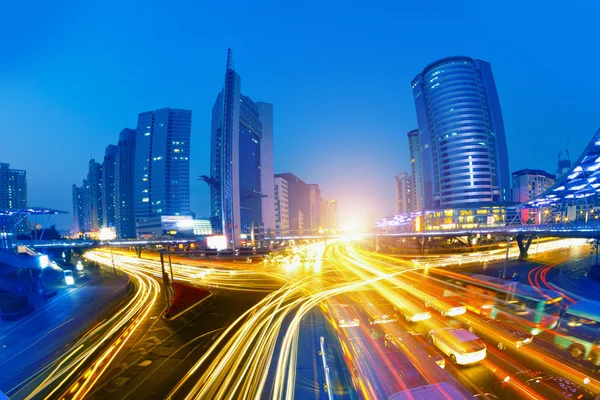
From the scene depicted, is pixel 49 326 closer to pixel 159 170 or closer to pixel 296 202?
pixel 159 170

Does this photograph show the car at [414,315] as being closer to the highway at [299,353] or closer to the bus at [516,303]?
the highway at [299,353]

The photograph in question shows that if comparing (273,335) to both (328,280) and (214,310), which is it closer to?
(214,310)

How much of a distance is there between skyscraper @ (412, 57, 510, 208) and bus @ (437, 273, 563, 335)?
84.2m

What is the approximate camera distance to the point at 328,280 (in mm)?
27578

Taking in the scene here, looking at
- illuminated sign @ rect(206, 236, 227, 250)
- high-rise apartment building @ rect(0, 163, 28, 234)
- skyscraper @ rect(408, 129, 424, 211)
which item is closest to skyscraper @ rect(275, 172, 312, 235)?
skyscraper @ rect(408, 129, 424, 211)

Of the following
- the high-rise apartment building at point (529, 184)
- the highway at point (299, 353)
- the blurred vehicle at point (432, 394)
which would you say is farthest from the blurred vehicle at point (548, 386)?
the high-rise apartment building at point (529, 184)

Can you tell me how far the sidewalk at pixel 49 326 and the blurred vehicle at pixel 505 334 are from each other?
822 inches

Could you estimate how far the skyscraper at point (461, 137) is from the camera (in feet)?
307

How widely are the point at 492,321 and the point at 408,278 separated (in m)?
12.5

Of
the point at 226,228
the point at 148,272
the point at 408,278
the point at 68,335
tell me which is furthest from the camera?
the point at 226,228

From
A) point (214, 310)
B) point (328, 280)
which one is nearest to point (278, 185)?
point (328, 280)

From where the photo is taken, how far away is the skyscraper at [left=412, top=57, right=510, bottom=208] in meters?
93.5

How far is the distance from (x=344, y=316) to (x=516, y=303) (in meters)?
11.1

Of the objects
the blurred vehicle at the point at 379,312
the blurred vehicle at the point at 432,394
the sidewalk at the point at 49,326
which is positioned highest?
the blurred vehicle at the point at 432,394
